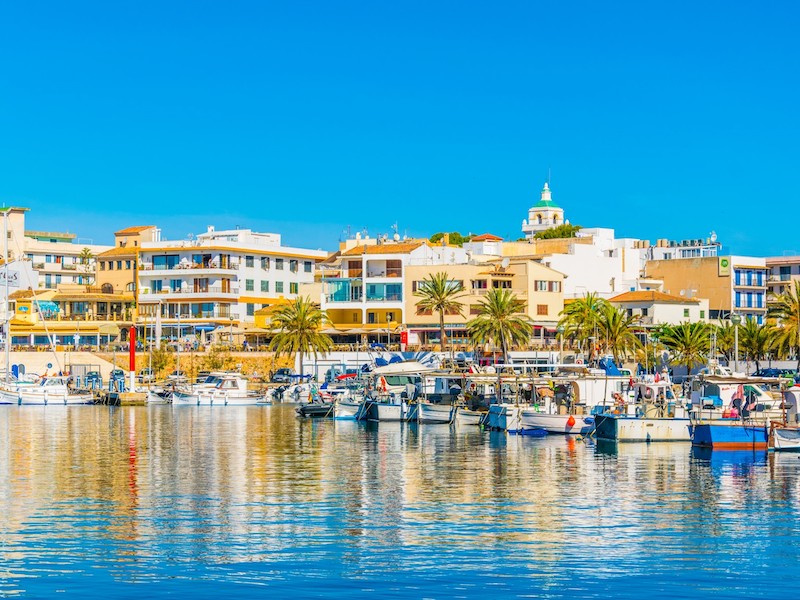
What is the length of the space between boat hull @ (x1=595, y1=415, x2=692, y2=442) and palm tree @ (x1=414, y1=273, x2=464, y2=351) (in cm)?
5810

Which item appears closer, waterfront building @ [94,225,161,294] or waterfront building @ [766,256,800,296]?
waterfront building @ [94,225,161,294]

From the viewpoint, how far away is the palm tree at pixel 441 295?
414 ft

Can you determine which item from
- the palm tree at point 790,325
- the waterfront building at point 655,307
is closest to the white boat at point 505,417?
the palm tree at point 790,325

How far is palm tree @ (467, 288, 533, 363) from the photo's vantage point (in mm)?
119375

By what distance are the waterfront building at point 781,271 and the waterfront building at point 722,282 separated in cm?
807

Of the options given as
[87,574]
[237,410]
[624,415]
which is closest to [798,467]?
[624,415]

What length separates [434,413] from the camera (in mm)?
84250

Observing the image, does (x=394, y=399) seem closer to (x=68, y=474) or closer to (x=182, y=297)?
(x=68, y=474)

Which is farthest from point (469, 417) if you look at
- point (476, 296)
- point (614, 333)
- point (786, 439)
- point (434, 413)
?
point (476, 296)

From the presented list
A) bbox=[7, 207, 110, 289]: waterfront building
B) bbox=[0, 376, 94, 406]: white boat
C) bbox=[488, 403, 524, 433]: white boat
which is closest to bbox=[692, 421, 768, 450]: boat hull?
bbox=[488, 403, 524, 433]: white boat

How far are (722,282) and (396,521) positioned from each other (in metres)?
114

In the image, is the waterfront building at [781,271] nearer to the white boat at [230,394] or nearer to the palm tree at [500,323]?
the palm tree at [500,323]

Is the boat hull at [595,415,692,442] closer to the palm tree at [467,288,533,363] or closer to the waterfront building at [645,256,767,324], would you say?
the palm tree at [467,288,533,363]

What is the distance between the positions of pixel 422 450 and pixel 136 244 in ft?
337
